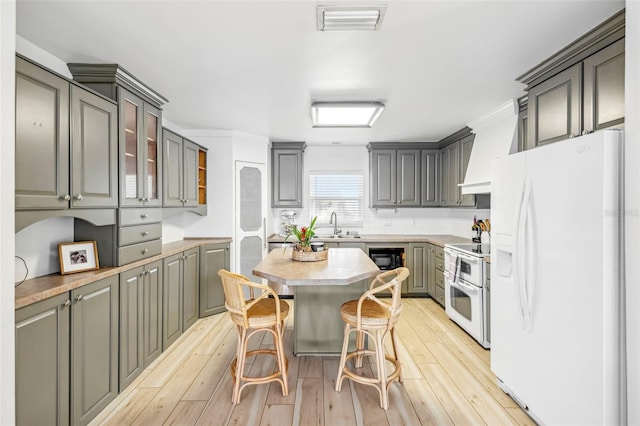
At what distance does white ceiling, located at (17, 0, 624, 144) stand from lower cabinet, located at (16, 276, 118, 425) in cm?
162

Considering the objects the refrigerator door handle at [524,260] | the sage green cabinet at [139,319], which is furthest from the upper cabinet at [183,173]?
the refrigerator door handle at [524,260]

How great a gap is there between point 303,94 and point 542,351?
9.00ft

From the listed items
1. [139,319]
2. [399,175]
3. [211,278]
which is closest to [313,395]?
[139,319]

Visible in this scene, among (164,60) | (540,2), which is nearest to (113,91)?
(164,60)

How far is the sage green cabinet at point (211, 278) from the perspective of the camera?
3875 mm

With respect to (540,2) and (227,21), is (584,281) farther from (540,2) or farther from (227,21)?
(227,21)

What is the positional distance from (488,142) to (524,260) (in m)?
2.06

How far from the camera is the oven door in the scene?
10.5 ft

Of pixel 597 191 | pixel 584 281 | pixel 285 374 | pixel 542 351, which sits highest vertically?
pixel 597 191

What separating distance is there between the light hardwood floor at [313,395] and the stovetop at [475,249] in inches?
37.6

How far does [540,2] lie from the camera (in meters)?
1.70

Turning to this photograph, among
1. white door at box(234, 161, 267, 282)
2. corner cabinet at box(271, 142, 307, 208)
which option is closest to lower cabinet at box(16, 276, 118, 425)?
white door at box(234, 161, 267, 282)

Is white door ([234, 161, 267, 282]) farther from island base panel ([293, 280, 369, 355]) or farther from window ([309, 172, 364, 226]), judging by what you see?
island base panel ([293, 280, 369, 355])

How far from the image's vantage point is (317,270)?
2.44 metres
